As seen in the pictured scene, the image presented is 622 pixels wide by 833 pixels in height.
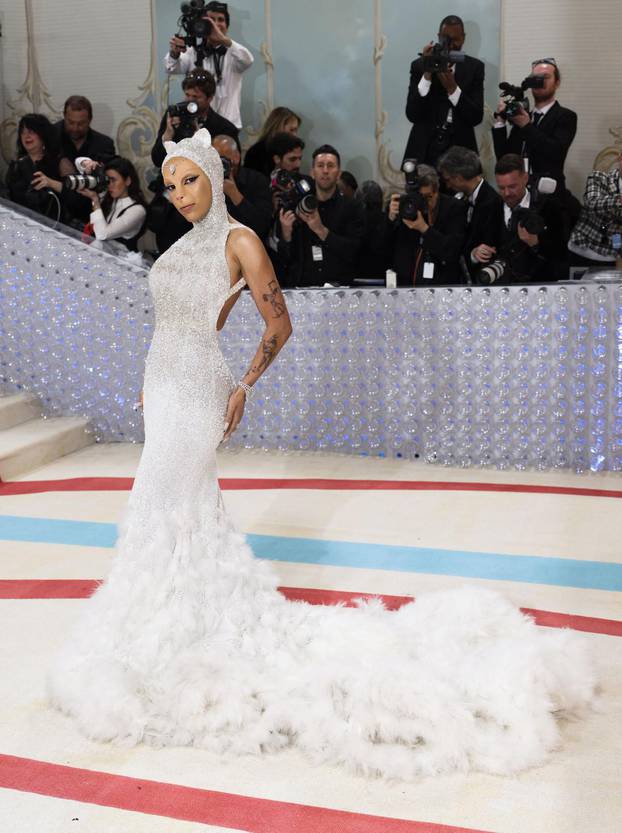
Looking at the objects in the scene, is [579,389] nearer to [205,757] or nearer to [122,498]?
[122,498]

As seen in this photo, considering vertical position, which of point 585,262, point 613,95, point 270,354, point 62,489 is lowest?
point 62,489

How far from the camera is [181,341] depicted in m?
2.94

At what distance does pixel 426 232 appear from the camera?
17.9ft

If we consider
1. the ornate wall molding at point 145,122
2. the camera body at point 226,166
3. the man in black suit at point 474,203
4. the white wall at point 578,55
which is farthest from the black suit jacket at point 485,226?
the ornate wall molding at point 145,122

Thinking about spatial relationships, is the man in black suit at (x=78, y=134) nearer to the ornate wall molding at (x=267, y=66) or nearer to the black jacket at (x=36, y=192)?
the black jacket at (x=36, y=192)

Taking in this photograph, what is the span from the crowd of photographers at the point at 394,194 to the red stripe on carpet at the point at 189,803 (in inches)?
131

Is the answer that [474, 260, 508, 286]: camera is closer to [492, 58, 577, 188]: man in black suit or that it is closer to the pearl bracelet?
[492, 58, 577, 188]: man in black suit

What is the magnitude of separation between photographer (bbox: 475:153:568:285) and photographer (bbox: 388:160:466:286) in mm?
190

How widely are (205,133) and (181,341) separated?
0.59m

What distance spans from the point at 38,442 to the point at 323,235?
1.85 metres

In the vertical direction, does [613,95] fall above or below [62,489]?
above

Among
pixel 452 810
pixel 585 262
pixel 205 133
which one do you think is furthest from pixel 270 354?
pixel 585 262

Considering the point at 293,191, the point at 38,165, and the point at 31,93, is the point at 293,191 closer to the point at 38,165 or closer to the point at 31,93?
the point at 38,165

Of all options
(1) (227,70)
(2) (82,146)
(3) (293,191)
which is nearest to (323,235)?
(3) (293,191)
